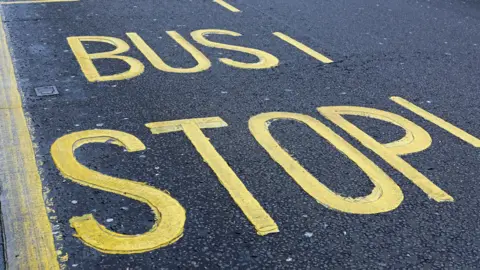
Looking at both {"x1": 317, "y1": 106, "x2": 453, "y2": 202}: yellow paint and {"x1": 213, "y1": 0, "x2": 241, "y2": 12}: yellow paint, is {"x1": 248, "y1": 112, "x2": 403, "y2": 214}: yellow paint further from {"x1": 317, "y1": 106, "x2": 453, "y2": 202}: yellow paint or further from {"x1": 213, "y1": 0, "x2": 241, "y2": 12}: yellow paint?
{"x1": 213, "y1": 0, "x2": 241, "y2": 12}: yellow paint

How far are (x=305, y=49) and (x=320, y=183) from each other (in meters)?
3.20

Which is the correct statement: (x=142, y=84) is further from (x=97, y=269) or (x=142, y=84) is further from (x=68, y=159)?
(x=97, y=269)

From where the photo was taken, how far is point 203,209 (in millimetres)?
3693

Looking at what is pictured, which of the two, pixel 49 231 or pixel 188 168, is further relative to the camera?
pixel 188 168

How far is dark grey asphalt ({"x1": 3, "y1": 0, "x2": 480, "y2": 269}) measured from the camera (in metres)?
3.38

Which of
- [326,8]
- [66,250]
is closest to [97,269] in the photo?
[66,250]

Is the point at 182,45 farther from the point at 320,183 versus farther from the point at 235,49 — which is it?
the point at 320,183

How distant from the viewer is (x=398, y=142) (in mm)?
4676

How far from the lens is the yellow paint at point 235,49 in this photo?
6.39m

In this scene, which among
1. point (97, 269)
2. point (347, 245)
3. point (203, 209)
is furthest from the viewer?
point (203, 209)

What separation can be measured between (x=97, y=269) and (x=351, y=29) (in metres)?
5.59

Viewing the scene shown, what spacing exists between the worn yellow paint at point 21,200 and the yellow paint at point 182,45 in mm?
1515

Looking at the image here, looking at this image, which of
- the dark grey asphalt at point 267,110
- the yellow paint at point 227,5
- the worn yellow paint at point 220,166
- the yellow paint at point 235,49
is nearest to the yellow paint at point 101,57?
the dark grey asphalt at point 267,110

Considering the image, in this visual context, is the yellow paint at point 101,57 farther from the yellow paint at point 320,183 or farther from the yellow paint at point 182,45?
the yellow paint at point 320,183
